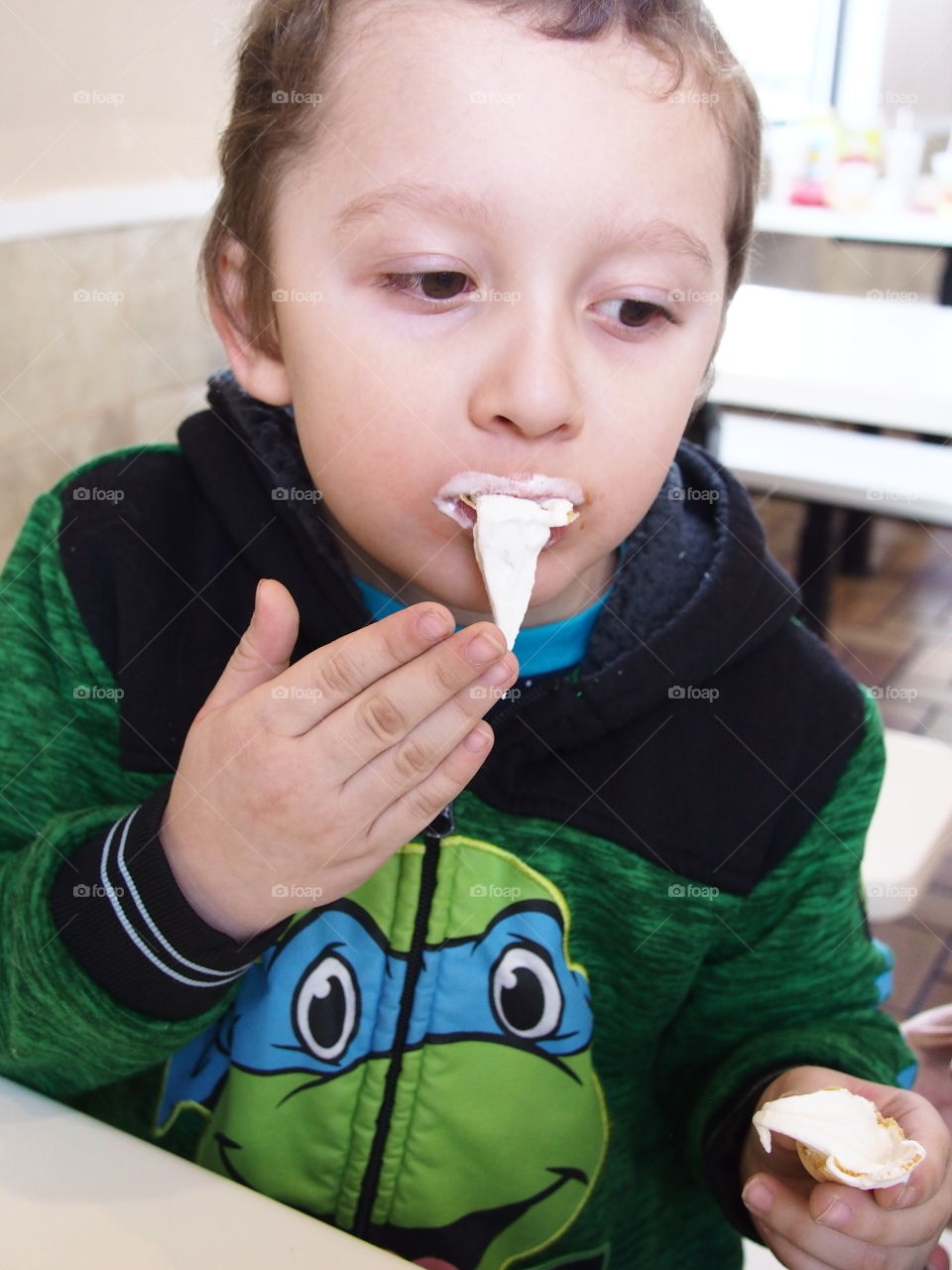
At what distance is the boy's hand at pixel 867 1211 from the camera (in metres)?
0.80

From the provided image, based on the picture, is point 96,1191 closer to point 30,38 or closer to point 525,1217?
point 525,1217

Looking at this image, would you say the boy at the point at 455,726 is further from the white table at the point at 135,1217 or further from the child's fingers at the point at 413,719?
the white table at the point at 135,1217

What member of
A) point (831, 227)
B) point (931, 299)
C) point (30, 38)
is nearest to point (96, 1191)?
point (30, 38)

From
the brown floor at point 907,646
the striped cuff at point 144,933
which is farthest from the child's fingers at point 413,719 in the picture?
the brown floor at point 907,646

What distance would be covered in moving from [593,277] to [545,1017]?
0.57 metres

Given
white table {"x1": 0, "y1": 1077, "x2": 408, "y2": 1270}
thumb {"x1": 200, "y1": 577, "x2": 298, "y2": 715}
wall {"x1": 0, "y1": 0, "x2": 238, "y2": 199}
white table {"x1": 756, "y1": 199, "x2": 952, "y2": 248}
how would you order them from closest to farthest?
white table {"x1": 0, "y1": 1077, "x2": 408, "y2": 1270}
thumb {"x1": 200, "y1": 577, "x2": 298, "y2": 715}
wall {"x1": 0, "y1": 0, "x2": 238, "y2": 199}
white table {"x1": 756, "y1": 199, "x2": 952, "y2": 248}

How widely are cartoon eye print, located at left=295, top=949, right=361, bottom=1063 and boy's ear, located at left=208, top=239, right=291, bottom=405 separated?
1.54 ft

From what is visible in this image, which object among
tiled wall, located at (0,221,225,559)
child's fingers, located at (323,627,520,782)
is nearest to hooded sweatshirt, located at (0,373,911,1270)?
child's fingers, located at (323,627,520,782)

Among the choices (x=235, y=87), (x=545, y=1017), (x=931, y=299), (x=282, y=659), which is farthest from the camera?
(x=931, y=299)

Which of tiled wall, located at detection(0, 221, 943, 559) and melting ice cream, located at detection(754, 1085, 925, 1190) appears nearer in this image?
melting ice cream, located at detection(754, 1085, 925, 1190)

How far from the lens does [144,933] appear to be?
0.80 meters

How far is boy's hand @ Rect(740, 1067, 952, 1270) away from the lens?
80cm

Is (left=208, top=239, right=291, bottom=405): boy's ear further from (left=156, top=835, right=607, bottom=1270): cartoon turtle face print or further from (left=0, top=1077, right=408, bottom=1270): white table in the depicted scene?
(left=0, top=1077, right=408, bottom=1270): white table

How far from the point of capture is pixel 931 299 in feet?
16.4
